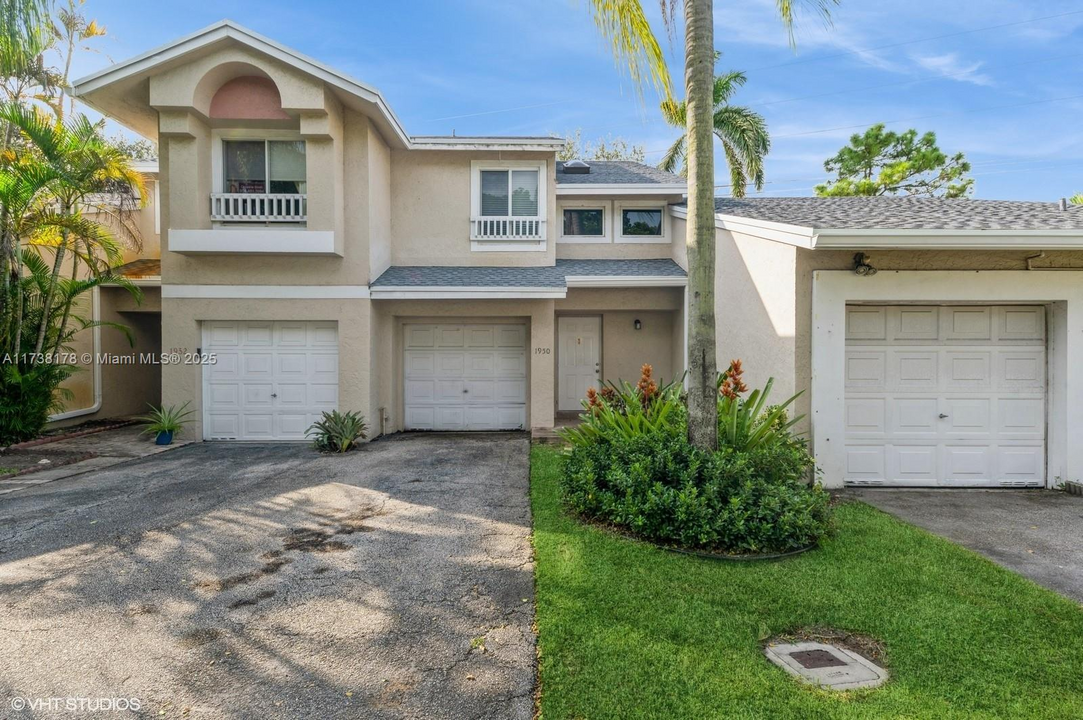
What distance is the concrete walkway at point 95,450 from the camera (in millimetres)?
7754

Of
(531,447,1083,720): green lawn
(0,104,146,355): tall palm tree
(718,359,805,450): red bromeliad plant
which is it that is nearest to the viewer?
(531,447,1083,720): green lawn

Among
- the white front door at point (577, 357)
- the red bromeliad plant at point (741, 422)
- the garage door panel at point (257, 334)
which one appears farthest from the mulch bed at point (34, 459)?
the red bromeliad plant at point (741, 422)

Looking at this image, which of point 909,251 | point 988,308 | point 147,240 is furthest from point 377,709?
point 147,240

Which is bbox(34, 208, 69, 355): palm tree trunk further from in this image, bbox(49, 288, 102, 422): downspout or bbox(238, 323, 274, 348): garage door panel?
bbox(238, 323, 274, 348): garage door panel

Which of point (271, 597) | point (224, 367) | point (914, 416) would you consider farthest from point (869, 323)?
point (224, 367)

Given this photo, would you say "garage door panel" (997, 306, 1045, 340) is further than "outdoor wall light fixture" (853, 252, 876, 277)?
Yes

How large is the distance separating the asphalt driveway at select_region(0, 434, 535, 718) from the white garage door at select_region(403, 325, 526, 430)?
4489 mm

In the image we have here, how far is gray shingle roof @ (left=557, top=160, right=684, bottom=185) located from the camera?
12.9 meters

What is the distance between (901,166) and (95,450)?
30.3 meters

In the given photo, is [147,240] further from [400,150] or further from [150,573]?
[150,573]

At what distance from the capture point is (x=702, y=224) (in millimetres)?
5750

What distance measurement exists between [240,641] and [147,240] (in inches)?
508

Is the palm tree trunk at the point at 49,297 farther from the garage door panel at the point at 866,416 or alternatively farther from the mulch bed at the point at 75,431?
the garage door panel at the point at 866,416

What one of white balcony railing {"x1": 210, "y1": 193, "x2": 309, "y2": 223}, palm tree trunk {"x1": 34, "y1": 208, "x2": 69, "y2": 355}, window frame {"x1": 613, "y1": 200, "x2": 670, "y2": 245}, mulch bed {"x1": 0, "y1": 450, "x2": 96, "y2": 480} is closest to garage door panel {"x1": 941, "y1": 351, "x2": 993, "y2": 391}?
window frame {"x1": 613, "y1": 200, "x2": 670, "y2": 245}
